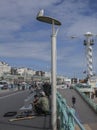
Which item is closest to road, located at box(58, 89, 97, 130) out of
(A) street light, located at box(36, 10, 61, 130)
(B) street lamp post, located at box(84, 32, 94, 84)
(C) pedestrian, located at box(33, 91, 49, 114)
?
(C) pedestrian, located at box(33, 91, 49, 114)

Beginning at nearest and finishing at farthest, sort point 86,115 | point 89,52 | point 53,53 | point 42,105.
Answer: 1. point 53,53
2. point 42,105
3. point 86,115
4. point 89,52

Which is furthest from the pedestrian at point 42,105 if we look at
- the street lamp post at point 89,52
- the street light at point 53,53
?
the street lamp post at point 89,52

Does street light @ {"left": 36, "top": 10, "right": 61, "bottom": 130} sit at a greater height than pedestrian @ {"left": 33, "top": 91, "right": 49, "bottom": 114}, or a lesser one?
greater

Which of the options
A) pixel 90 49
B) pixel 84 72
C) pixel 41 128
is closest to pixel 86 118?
pixel 41 128

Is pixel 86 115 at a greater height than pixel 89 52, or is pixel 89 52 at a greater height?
pixel 89 52

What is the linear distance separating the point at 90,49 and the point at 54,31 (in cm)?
11716

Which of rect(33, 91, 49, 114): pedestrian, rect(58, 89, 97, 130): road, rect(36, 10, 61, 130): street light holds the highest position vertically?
rect(36, 10, 61, 130): street light

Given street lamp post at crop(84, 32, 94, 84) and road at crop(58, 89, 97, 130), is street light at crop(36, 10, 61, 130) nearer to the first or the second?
road at crop(58, 89, 97, 130)

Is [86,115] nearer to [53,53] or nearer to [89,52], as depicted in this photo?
[53,53]

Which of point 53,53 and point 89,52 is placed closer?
point 53,53

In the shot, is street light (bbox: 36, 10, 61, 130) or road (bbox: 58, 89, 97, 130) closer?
street light (bbox: 36, 10, 61, 130)

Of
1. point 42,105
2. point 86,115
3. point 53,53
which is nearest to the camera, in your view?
point 53,53

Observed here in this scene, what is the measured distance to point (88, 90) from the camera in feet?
285

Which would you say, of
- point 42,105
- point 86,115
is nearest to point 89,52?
point 86,115
